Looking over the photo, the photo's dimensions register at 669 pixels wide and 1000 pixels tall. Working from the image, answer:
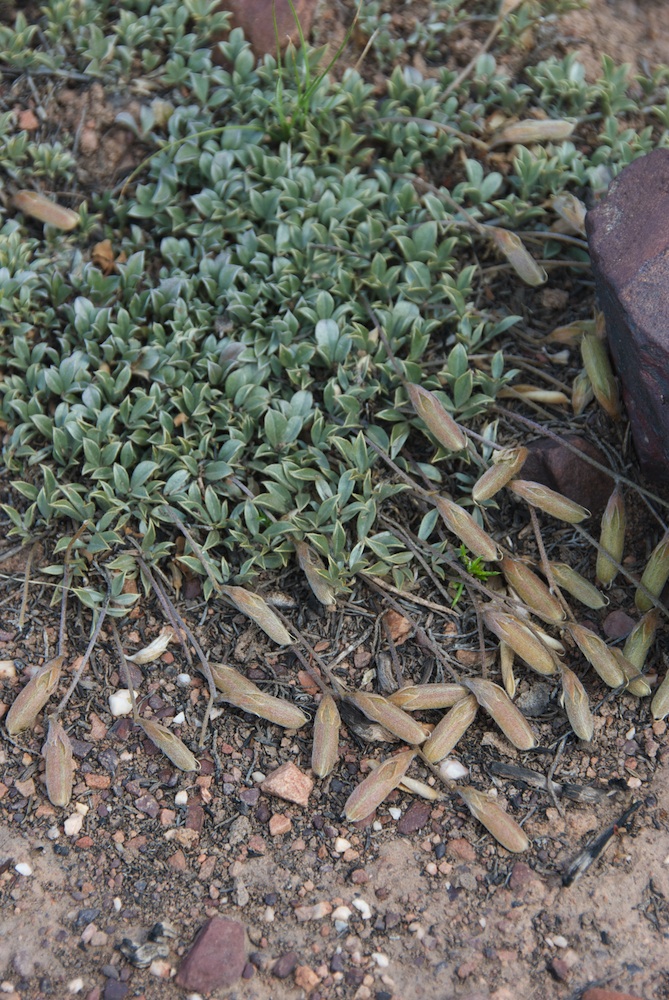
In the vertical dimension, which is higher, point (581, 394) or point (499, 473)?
point (581, 394)

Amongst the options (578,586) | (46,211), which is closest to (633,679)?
(578,586)

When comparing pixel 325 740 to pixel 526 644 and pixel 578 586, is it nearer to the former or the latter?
pixel 526 644

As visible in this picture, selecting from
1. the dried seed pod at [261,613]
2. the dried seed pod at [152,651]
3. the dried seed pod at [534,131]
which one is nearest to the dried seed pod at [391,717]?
the dried seed pod at [261,613]

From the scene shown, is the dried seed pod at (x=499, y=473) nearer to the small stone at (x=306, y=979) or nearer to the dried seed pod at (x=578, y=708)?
the dried seed pod at (x=578, y=708)

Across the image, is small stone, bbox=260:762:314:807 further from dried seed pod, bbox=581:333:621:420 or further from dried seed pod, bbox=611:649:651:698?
dried seed pod, bbox=581:333:621:420

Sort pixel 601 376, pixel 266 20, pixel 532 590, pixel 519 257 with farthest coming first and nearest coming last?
pixel 266 20, pixel 519 257, pixel 601 376, pixel 532 590
